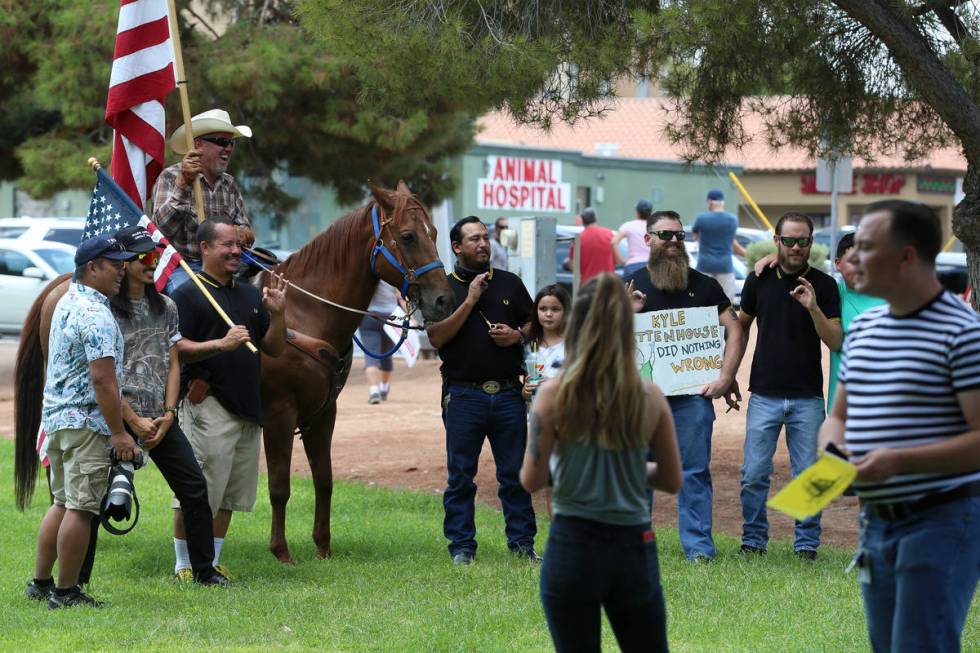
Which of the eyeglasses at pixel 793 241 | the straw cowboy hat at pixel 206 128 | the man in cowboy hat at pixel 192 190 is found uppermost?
the straw cowboy hat at pixel 206 128

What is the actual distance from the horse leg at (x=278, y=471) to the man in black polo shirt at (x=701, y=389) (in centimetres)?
227

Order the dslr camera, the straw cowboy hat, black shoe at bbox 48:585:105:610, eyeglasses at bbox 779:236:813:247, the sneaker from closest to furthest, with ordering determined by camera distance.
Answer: the dslr camera, black shoe at bbox 48:585:105:610, the sneaker, eyeglasses at bbox 779:236:813:247, the straw cowboy hat

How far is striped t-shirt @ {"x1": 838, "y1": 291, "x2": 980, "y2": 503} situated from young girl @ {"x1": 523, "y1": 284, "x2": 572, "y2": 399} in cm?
377

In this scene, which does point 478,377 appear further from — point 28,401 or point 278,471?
point 28,401

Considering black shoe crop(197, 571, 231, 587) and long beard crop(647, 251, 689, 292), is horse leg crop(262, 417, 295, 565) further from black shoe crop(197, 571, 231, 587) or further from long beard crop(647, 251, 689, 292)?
long beard crop(647, 251, 689, 292)

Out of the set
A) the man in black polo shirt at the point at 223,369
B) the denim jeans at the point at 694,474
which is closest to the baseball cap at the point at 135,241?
the man in black polo shirt at the point at 223,369

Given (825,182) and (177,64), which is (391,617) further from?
(825,182)

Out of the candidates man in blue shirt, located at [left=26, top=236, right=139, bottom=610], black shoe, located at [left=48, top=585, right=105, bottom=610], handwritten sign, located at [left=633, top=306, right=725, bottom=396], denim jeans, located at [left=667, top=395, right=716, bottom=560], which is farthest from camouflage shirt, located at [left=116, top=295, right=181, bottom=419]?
denim jeans, located at [left=667, top=395, right=716, bottom=560]

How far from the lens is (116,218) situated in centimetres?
762

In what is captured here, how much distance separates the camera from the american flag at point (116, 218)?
7.41 metres

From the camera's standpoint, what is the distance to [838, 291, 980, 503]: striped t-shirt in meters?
3.84

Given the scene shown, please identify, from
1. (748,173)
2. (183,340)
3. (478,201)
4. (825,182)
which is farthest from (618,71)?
(748,173)

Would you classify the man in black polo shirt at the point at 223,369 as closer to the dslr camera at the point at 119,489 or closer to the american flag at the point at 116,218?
the american flag at the point at 116,218

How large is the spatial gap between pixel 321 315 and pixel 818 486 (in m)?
4.90
